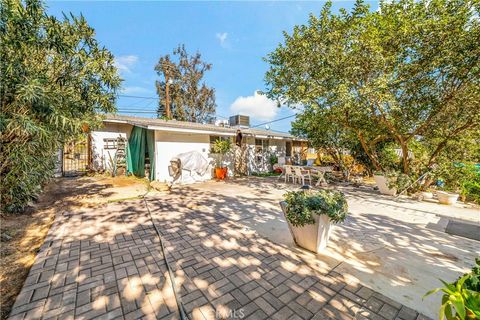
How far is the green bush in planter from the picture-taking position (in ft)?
9.86

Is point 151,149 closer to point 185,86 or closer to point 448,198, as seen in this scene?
point 448,198

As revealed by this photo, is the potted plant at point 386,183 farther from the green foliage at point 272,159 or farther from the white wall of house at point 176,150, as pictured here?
the green foliage at point 272,159

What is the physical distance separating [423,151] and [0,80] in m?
13.6

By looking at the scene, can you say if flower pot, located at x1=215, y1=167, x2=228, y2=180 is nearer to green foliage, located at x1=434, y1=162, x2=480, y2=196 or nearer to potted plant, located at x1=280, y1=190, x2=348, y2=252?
potted plant, located at x1=280, y1=190, x2=348, y2=252

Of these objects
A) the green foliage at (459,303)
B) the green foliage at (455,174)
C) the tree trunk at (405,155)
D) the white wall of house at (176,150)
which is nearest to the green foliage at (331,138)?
the tree trunk at (405,155)

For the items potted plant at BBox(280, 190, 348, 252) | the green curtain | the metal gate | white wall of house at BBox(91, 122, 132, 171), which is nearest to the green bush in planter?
potted plant at BBox(280, 190, 348, 252)

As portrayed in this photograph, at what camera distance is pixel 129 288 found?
2.32m

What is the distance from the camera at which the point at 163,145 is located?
938cm

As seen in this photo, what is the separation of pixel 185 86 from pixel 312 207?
23.3m

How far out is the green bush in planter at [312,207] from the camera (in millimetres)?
3006

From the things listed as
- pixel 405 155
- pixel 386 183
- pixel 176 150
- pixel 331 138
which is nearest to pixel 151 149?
pixel 176 150

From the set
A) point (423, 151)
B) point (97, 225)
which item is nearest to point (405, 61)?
point (423, 151)

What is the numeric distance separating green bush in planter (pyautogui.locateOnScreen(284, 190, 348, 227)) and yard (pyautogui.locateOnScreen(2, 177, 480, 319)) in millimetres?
580

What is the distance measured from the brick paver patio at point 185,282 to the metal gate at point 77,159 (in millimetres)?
9465
